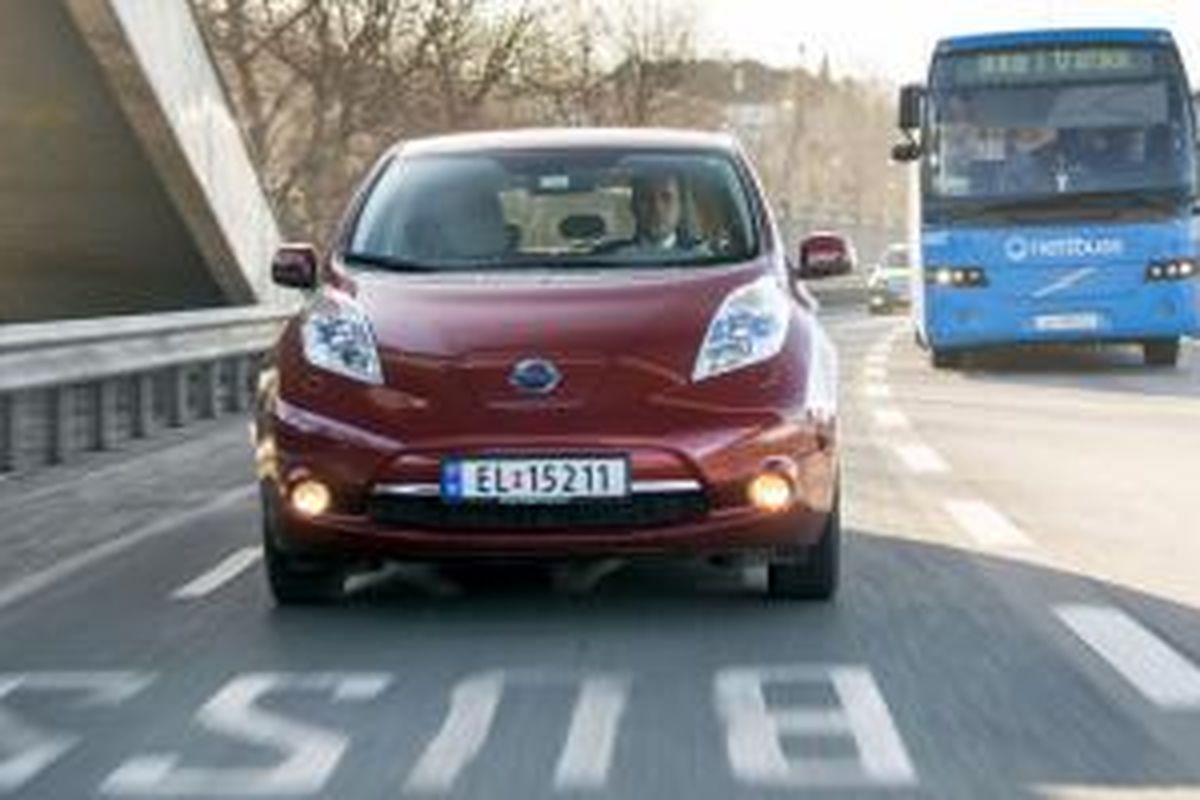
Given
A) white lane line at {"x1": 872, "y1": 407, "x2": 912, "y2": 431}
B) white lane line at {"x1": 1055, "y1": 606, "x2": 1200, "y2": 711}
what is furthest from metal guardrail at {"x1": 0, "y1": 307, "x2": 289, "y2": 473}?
white lane line at {"x1": 1055, "y1": 606, "x2": 1200, "y2": 711}

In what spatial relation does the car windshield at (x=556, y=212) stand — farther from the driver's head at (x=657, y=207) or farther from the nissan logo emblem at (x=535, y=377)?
the nissan logo emblem at (x=535, y=377)

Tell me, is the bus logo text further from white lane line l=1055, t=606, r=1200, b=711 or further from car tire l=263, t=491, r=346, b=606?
car tire l=263, t=491, r=346, b=606

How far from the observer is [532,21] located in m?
49.7

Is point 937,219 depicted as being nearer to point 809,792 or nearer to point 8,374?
point 8,374

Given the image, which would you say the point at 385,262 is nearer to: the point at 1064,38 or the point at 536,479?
the point at 536,479

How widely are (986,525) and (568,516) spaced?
2.98m

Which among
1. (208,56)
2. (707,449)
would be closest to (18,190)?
(208,56)

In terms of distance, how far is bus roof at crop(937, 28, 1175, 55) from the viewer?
2217 cm

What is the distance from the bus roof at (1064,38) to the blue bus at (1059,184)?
0.01 m

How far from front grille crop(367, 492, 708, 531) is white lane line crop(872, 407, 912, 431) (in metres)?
7.85

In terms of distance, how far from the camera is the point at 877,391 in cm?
1972

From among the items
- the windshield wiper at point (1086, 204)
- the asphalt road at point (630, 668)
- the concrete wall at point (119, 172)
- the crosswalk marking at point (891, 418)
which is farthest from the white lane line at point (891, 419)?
the concrete wall at point (119, 172)

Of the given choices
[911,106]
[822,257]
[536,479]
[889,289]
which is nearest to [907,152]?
[911,106]

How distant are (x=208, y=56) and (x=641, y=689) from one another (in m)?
14.4
